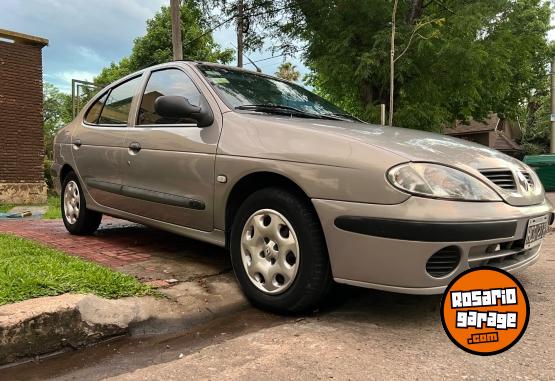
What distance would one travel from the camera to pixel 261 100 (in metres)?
3.67

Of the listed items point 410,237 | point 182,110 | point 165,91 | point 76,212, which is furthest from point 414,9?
point 410,237

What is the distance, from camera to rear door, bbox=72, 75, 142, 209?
4.24 metres

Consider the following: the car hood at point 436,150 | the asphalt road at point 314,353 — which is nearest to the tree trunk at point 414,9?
the car hood at point 436,150

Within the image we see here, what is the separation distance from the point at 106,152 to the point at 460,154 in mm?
2918

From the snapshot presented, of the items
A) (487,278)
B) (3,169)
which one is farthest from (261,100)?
(3,169)

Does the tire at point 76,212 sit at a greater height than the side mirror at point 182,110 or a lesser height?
lesser

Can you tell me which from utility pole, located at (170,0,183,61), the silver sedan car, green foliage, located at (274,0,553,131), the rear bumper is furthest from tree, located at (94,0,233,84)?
the silver sedan car

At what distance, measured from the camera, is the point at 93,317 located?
2668 millimetres

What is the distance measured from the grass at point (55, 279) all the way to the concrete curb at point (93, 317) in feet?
0.36

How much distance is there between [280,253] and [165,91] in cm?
186

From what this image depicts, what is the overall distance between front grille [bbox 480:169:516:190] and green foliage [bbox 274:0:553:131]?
24.8ft

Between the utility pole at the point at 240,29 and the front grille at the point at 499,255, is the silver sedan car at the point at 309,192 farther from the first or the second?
the utility pole at the point at 240,29

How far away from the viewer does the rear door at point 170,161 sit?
Answer: 3.40 meters

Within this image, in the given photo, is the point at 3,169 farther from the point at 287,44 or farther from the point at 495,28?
the point at 495,28
